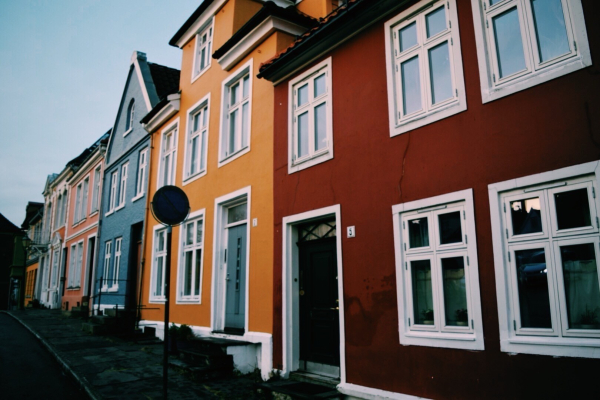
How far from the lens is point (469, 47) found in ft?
18.1

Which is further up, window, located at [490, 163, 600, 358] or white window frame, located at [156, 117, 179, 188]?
white window frame, located at [156, 117, 179, 188]

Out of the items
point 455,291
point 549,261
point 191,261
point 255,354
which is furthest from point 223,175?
point 549,261

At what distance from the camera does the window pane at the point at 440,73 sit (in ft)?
19.2

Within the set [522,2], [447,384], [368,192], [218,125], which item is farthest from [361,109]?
[218,125]

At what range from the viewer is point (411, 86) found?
20.7 ft

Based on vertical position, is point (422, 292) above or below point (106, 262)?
below

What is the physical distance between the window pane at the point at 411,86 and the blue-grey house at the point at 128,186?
1034 centimetres

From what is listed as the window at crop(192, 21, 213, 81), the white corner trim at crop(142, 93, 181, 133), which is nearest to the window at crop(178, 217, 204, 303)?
the white corner trim at crop(142, 93, 181, 133)

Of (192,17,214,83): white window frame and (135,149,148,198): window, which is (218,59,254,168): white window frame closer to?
(192,17,214,83): white window frame

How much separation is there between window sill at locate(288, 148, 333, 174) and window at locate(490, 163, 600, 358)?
304cm

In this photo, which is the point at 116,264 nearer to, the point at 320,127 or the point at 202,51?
the point at 202,51

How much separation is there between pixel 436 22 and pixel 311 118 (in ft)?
9.05

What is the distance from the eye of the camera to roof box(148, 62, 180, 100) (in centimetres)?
1719

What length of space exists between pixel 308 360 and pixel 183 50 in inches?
429
